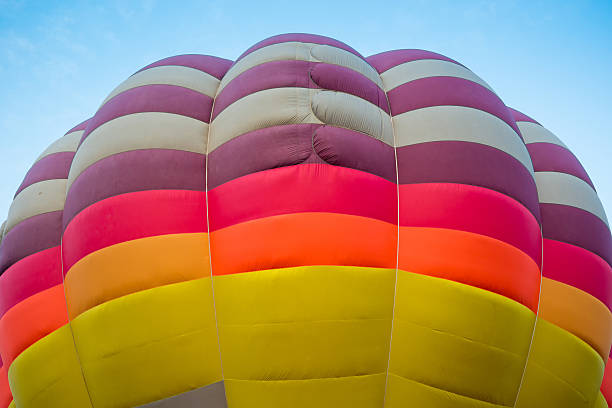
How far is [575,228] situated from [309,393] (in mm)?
2378

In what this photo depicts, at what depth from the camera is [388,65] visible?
3820 millimetres

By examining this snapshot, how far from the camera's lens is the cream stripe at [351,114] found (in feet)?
9.68

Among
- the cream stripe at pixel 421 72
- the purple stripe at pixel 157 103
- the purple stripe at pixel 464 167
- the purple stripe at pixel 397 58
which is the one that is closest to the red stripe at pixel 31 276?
the purple stripe at pixel 157 103

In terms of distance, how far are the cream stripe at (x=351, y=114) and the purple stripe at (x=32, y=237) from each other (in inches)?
85.4

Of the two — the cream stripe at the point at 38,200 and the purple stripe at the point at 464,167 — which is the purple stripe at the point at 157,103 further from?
the purple stripe at the point at 464,167

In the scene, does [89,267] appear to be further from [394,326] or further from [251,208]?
[394,326]

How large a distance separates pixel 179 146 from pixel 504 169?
2.30m

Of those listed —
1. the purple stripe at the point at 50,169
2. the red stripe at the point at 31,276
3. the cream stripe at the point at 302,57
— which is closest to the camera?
the red stripe at the point at 31,276

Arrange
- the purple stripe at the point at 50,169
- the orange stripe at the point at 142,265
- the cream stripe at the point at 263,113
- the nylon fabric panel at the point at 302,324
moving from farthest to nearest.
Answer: the purple stripe at the point at 50,169
the cream stripe at the point at 263,113
the orange stripe at the point at 142,265
the nylon fabric panel at the point at 302,324

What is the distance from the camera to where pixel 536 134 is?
3902 mm

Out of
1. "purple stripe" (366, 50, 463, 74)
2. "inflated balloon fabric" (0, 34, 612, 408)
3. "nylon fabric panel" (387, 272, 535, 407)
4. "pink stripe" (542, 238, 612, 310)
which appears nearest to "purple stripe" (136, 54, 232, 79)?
"inflated balloon fabric" (0, 34, 612, 408)

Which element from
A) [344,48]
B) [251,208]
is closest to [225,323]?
[251,208]

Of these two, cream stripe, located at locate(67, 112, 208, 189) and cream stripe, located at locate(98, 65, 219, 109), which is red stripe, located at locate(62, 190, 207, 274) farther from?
cream stripe, located at locate(98, 65, 219, 109)

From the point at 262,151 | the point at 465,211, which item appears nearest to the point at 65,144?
the point at 262,151
